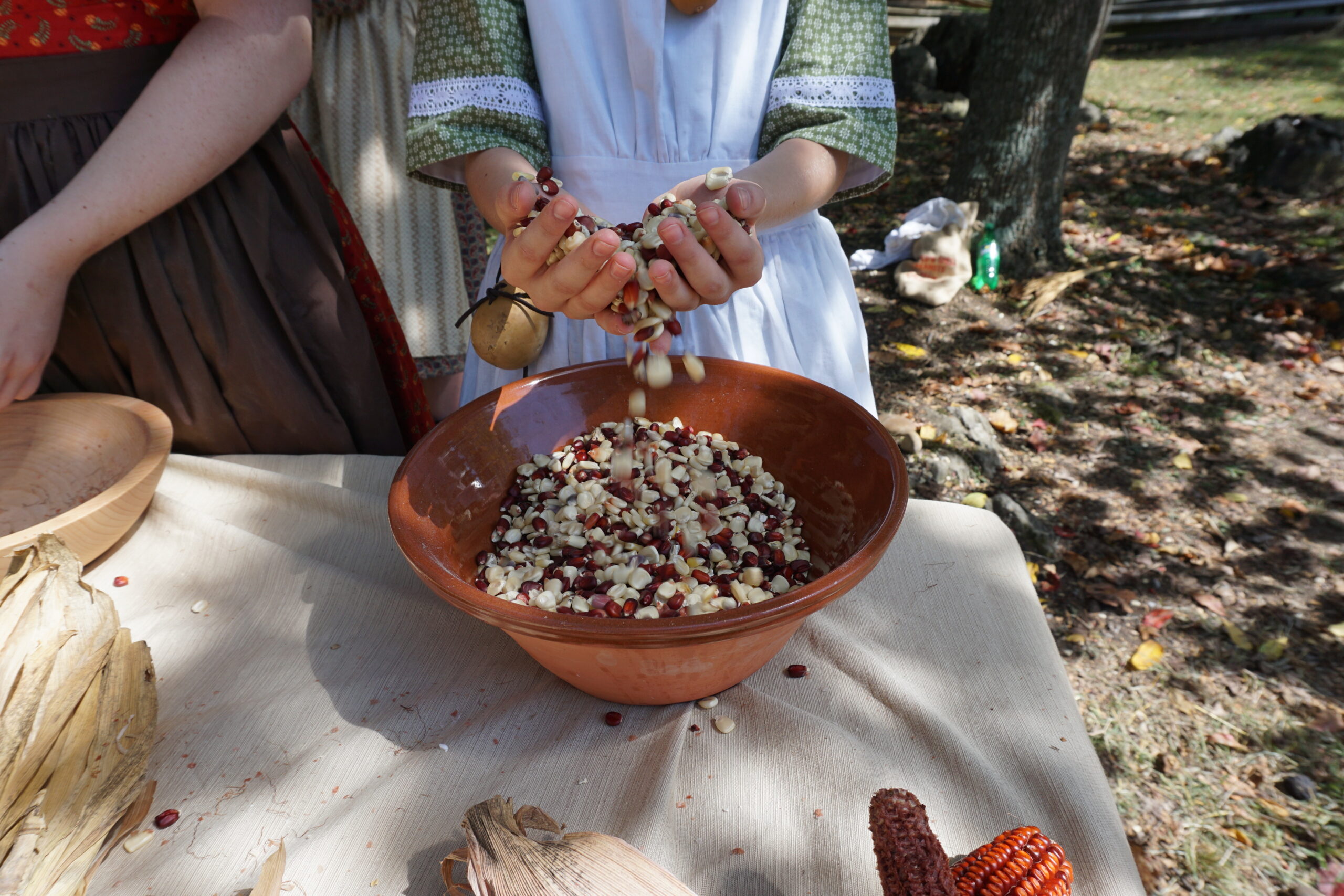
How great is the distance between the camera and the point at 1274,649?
2611mm

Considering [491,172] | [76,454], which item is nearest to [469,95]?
[491,172]

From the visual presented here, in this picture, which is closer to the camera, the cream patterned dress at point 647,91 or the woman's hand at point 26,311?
the woman's hand at point 26,311

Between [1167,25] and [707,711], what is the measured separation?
1245 centimetres

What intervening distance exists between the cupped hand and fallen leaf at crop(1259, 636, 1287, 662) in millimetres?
2589

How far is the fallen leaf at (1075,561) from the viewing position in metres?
3.00

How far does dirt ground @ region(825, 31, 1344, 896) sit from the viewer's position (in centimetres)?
221

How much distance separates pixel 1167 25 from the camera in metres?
10.1

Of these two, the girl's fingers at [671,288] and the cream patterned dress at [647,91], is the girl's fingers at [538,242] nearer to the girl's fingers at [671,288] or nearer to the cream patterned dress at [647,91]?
the girl's fingers at [671,288]

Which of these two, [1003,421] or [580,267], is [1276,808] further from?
[580,267]

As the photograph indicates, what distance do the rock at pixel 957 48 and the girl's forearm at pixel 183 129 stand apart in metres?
8.42

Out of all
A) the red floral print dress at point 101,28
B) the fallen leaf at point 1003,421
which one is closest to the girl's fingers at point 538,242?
the red floral print dress at point 101,28

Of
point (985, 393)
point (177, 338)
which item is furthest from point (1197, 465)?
point (177, 338)

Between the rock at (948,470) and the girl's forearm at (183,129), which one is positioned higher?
the girl's forearm at (183,129)

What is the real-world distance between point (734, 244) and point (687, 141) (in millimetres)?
555
